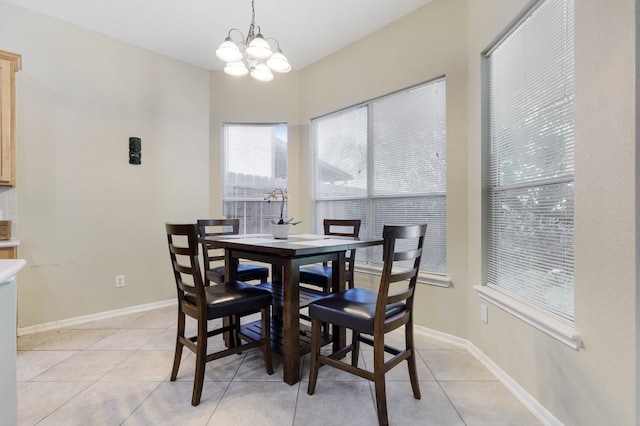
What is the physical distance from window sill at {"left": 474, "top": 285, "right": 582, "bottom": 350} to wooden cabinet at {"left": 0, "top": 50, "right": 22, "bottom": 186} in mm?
3739

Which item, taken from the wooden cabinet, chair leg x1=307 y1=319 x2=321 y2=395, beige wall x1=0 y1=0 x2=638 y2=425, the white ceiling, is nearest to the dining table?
chair leg x1=307 y1=319 x2=321 y2=395

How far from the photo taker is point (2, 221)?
97.7 inches

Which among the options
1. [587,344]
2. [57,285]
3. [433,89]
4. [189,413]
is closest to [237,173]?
[57,285]

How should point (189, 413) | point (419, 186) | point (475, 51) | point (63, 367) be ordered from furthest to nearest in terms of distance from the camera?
point (419, 186) < point (475, 51) < point (63, 367) < point (189, 413)

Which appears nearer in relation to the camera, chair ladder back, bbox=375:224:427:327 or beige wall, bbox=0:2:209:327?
chair ladder back, bbox=375:224:427:327

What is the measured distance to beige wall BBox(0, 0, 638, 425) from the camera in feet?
3.95

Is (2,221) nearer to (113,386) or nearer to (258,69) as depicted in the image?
(113,386)

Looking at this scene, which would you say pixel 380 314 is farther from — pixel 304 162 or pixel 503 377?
pixel 304 162

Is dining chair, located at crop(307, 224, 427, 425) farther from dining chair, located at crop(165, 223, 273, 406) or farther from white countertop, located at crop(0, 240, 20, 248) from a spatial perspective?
white countertop, located at crop(0, 240, 20, 248)

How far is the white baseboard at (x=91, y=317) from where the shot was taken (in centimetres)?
268

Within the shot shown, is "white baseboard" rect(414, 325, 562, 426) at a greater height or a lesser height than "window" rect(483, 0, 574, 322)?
lesser

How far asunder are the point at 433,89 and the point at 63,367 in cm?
350

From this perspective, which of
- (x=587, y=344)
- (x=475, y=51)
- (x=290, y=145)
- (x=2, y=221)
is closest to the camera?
(x=587, y=344)

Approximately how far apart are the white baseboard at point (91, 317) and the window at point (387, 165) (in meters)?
2.02
